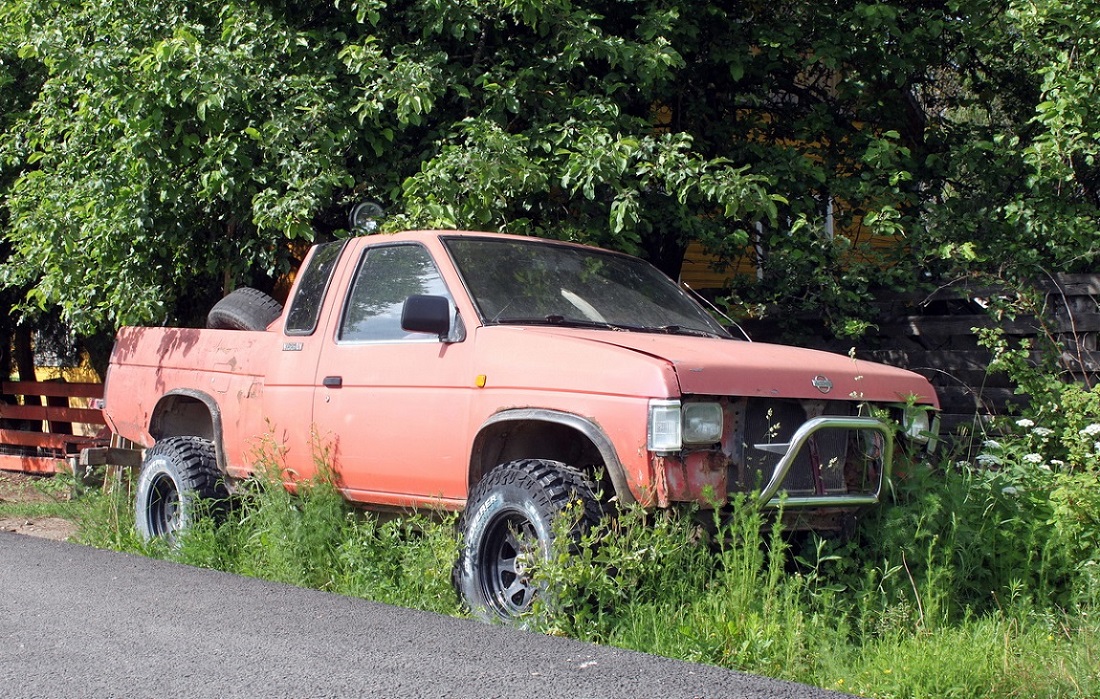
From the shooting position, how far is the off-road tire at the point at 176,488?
7426 millimetres

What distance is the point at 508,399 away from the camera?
18.6ft

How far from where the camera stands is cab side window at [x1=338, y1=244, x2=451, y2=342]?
21.4 ft

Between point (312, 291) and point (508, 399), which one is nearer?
point (508, 399)

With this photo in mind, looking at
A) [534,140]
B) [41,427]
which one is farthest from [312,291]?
[41,427]

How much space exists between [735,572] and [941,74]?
8.34 meters

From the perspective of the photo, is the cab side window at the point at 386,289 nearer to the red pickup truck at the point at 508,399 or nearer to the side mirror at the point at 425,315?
the red pickup truck at the point at 508,399

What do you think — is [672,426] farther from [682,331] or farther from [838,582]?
[682,331]

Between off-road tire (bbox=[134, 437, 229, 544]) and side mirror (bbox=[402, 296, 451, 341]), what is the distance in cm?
222

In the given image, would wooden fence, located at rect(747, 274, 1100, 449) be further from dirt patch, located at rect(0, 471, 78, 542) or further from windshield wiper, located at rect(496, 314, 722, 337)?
dirt patch, located at rect(0, 471, 78, 542)

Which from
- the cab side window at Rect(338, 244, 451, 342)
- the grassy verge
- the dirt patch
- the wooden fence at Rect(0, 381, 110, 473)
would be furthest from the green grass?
the wooden fence at Rect(0, 381, 110, 473)

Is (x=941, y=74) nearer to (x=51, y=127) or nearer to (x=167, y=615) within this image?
(x=51, y=127)

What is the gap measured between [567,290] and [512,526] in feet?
5.04

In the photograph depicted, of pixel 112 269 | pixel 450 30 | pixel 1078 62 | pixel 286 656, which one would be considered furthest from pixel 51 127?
pixel 1078 62

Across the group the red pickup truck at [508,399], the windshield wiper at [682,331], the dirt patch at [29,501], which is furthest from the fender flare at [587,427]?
the dirt patch at [29,501]
